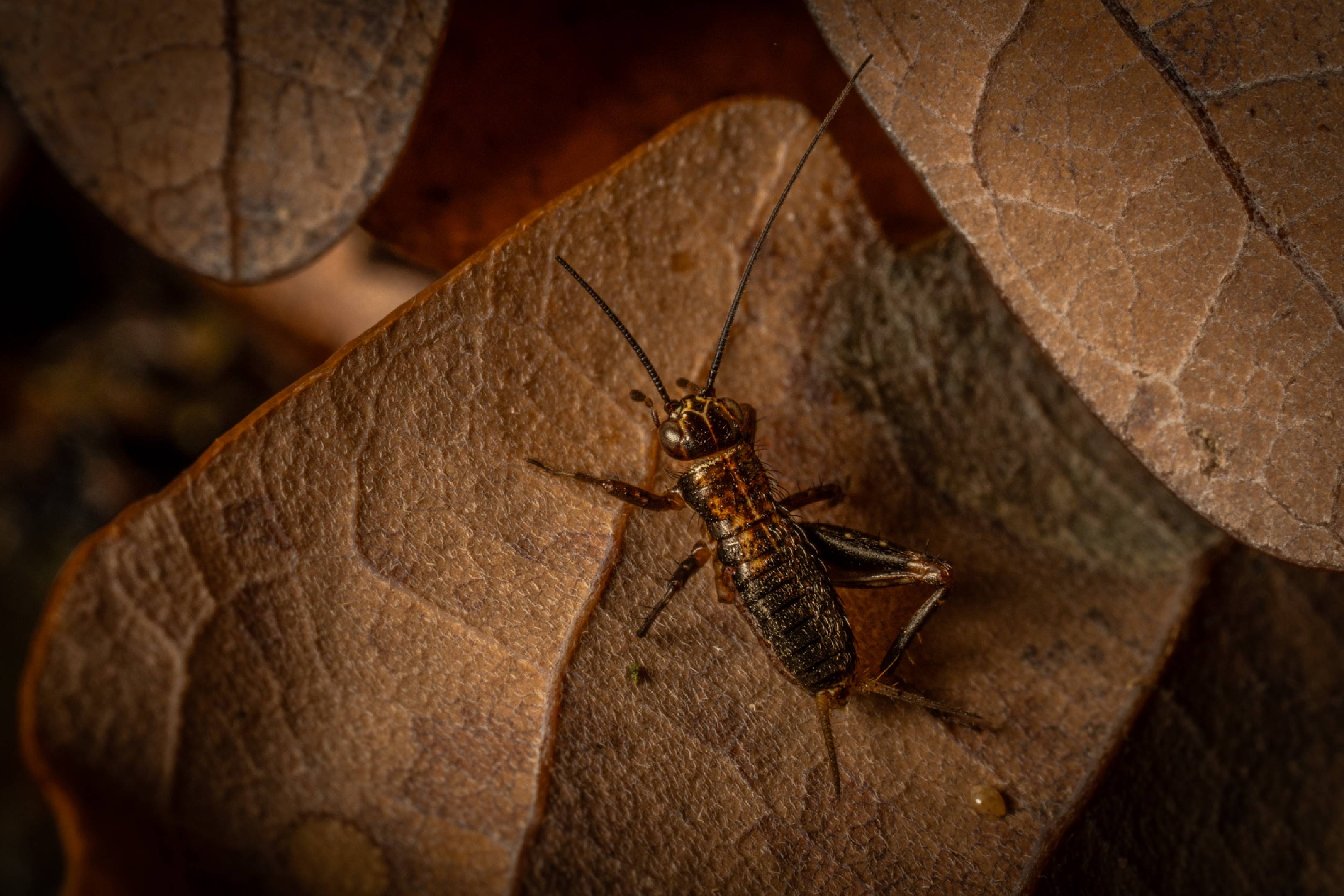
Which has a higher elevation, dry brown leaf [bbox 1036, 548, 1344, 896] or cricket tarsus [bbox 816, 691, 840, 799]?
cricket tarsus [bbox 816, 691, 840, 799]

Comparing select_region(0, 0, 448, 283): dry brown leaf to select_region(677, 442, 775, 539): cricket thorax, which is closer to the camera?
select_region(0, 0, 448, 283): dry brown leaf

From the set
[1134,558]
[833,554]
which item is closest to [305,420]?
[833,554]

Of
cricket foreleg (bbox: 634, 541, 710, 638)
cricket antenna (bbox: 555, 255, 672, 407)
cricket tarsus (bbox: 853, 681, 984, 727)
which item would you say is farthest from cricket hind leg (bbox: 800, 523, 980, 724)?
cricket antenna (bbox: 555, 255, 672, 407)

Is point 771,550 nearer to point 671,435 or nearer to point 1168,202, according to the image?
point 671,435

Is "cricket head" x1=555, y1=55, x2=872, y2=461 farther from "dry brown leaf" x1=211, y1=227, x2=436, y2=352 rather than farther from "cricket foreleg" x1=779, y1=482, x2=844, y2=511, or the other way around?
"dry brown leaf" x1=211, y1=227, x2=436, y2=352

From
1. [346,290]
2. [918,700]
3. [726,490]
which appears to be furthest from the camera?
[346,290]

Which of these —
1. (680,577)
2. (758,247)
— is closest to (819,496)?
(680,577)

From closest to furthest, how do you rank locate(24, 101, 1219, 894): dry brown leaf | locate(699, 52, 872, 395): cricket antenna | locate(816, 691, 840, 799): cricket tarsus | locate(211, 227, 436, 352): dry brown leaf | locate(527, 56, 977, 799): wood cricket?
1. locate(24, 101, 1219, 894): dry brown leaf
2. locate(816, 691, 840, 799): cricket tarsus
3. locate(527, 56, 977, 799): wood cricket
4. locate(699, 52, 872, 395): cricket antenna
5. locate(211, 227, 436, 352): dry brown leaf

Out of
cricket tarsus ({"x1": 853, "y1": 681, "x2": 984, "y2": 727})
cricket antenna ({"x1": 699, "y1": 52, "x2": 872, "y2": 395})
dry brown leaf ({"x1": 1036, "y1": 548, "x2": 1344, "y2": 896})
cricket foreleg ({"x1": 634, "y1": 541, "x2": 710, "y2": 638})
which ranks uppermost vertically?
cricket antenna ({"x1": 699, "y1": 52, "x2": 872, "y2": 395})
